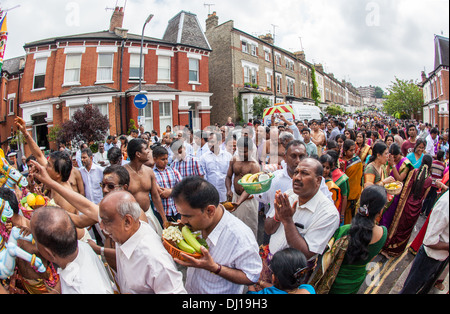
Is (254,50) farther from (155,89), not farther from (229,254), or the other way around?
(229,254)

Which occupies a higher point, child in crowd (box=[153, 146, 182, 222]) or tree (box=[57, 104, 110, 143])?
tree (box=[57, 104, 110, 143])

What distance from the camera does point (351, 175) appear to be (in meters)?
4.98

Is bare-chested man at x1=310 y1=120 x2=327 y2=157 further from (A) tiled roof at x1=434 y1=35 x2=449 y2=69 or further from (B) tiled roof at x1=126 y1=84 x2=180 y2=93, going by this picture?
(B) tiled roof at x1=126 y1=84 x2=180 y2=93

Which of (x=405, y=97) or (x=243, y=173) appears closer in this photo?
(x=243, y=173)

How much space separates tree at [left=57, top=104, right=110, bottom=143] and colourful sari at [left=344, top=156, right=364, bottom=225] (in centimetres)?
1208

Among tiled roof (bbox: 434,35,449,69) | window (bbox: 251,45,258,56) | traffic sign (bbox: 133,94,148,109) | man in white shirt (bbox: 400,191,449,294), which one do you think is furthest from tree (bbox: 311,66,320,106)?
tiled roof (bbox: 434,35,449,69)

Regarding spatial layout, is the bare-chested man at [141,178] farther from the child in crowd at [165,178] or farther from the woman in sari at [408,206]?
the woman in sari at [408,206]

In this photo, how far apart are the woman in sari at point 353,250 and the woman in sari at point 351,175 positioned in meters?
2.31

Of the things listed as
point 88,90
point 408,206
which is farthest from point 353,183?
point 88,90

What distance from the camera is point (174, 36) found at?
68.4 feet

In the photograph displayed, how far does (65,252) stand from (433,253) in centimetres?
293

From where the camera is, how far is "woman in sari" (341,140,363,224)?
185 inches

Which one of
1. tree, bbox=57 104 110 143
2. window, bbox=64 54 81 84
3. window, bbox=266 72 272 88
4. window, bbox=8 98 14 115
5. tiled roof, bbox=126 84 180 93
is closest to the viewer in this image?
tree, bbox=57 104 110 143

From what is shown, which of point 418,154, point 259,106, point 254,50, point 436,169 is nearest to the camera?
point 436,169
